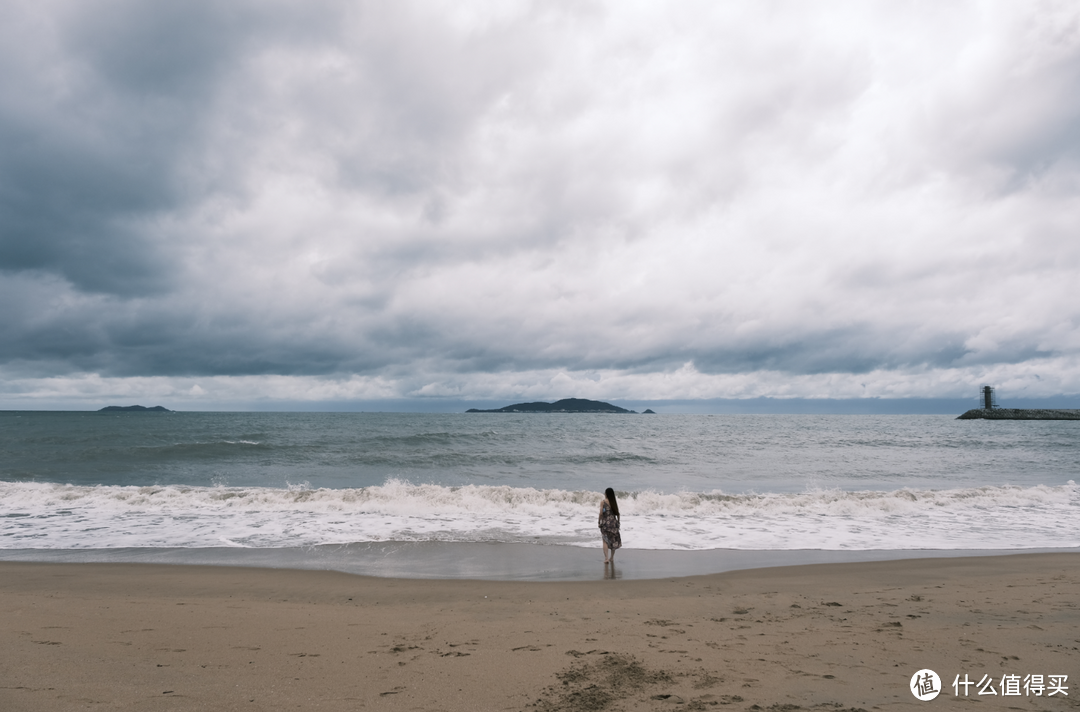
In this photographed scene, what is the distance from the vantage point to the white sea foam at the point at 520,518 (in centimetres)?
1359

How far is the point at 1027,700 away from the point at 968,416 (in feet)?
496

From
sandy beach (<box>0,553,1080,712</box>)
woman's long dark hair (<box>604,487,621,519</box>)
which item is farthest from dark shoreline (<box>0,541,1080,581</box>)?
woman's long dark hair (<box>604,487,621,519</box>)

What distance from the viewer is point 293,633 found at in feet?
22.6

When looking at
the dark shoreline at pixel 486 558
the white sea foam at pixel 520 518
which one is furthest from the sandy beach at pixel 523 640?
the white sea foam at pixel 520 518

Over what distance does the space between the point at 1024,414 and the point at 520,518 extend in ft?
459

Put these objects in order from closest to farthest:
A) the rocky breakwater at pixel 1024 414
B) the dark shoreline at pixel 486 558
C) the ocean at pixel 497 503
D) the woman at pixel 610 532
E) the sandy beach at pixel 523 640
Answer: the sandy beach at pixel 523 640 < the dark shoreline at pixel 486 558 < the woman at pixel 610 532 < the ocean at pixel 497 503 < the rocky breakwater at pixel 1024 414

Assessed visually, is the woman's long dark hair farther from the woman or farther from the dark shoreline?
the dark shoreline

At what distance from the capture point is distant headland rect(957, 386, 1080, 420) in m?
109

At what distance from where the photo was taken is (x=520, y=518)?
55.3 ft

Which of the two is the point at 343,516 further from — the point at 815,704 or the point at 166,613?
the point at 815,704

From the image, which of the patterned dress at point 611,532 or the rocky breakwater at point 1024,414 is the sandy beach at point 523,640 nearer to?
the patterned dress at point 611,532

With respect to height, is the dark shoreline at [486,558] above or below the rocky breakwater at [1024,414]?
above

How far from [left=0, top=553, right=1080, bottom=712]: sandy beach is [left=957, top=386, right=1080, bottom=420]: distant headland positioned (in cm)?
13649

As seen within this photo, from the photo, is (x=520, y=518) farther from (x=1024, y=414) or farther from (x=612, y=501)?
(x=1024, y=414)
